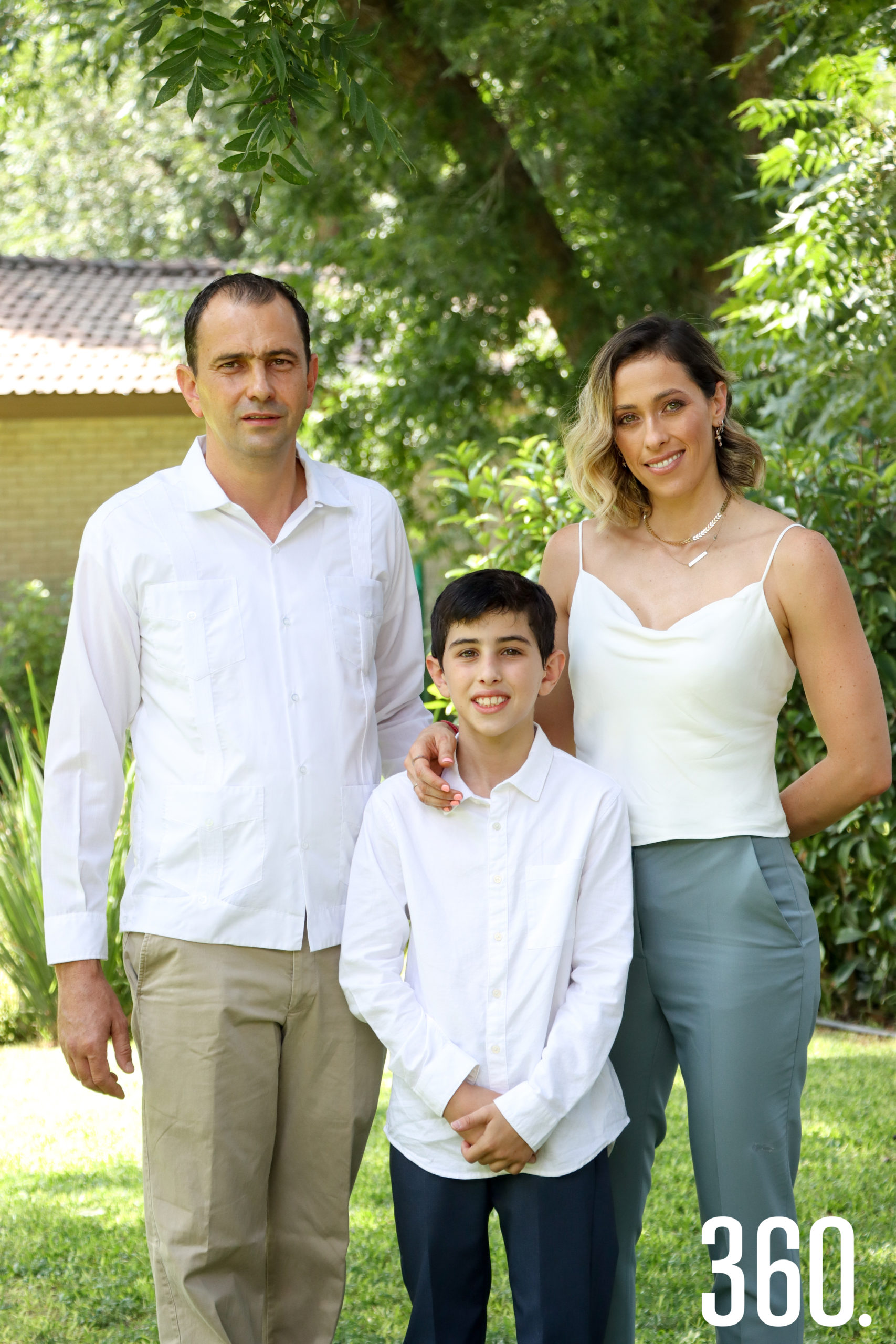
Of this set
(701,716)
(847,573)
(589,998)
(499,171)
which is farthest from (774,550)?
(499,171)

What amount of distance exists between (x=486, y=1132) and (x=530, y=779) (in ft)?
1.93

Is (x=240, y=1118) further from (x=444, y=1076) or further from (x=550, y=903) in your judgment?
(x=550, y=903)

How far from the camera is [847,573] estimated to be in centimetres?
548

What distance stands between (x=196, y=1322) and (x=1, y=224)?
24839mm

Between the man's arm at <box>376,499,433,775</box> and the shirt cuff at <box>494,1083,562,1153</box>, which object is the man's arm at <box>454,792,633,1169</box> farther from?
the man's arm at <box>376,499,433,775</box>

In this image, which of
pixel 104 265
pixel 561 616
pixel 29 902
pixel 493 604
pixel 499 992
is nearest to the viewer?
pixel 499 992

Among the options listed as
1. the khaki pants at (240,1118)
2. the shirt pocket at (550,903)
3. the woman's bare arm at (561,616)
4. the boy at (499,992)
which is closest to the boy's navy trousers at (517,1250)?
the boy at (499,992)

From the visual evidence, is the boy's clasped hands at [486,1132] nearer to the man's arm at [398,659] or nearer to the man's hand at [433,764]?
the man's hand at [433,764]

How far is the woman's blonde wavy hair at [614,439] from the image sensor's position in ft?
8.08

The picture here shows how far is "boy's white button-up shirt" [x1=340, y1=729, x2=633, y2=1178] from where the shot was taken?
2262 mm

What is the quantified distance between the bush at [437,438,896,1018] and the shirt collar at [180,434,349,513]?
8.88 ft

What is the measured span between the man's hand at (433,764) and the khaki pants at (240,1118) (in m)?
0.35

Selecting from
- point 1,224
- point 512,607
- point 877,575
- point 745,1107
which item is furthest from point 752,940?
point 1,224

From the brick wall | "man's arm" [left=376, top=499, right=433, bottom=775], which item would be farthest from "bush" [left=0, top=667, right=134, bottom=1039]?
the brick wall
